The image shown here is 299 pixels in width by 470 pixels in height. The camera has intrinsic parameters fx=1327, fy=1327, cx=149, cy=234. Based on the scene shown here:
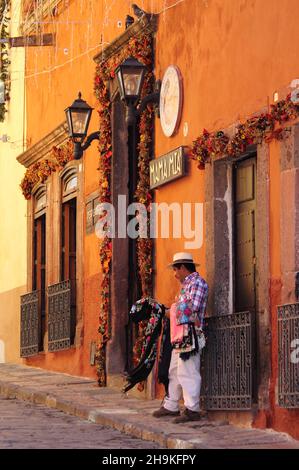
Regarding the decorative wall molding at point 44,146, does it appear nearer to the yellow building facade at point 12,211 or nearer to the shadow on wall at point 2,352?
the yellow building facade at point 12,211

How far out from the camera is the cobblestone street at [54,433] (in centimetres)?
1138

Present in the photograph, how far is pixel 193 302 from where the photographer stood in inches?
515

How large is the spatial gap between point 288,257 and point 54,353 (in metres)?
9.34

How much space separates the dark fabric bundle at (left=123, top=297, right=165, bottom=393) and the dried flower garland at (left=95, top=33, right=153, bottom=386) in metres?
1.40

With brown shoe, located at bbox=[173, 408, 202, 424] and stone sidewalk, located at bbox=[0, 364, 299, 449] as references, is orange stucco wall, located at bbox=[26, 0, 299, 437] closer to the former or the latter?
stone sidewalk, located at bbox=[0, 364, 299, 449]

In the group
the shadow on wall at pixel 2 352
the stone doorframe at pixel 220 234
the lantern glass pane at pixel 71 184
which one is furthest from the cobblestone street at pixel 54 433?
the shadow on wall at pixel 2 352

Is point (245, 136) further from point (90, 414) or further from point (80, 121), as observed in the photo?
point (80, 121)

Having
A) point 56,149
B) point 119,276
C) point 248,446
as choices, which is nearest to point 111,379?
point 119,276

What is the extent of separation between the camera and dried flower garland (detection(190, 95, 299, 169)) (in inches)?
466

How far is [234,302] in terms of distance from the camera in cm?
1350

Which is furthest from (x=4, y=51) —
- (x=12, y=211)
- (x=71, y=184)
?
(x=71, y=184)

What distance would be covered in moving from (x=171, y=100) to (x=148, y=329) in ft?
8.82

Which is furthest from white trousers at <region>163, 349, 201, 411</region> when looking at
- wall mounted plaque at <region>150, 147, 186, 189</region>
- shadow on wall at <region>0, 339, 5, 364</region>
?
shadow on wall at <region>0, 339, 5, 364</region>

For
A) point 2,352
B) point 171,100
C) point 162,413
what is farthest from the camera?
point 2,352
